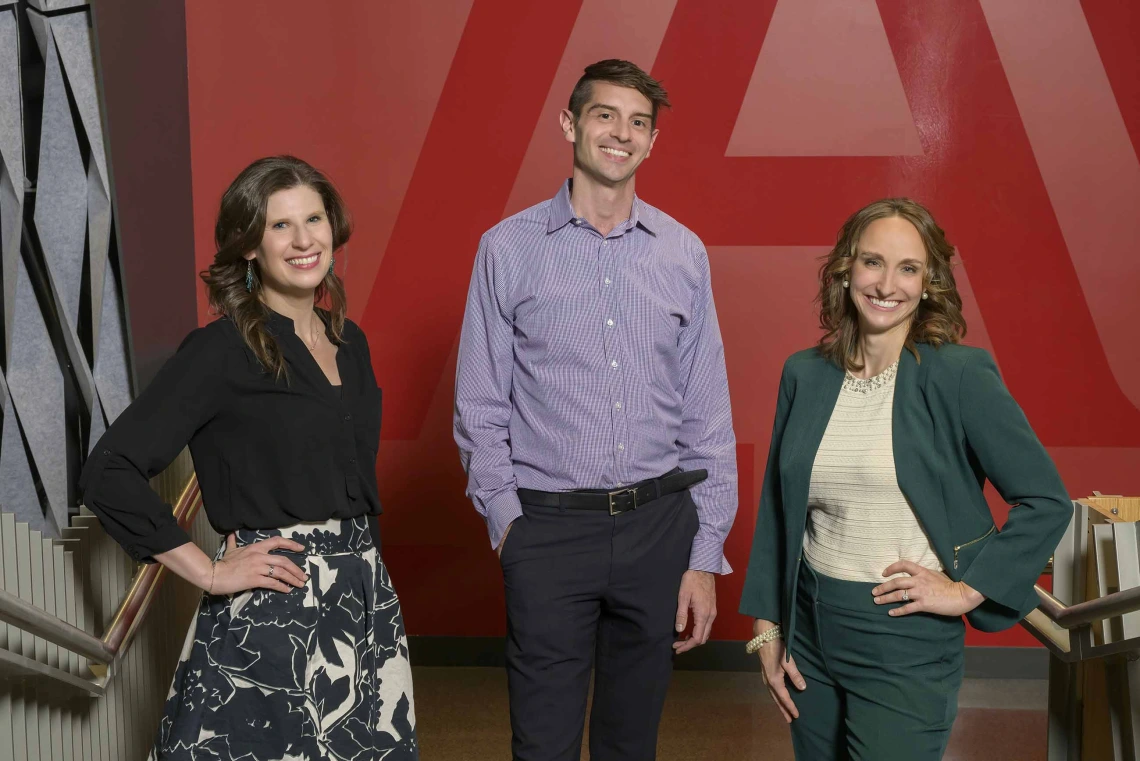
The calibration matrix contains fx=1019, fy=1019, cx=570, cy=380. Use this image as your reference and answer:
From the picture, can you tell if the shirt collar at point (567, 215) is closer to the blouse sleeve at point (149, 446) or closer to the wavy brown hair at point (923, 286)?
the wavy brown hair at point (923, 286)

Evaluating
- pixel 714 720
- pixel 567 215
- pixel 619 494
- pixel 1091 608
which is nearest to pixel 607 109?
pixel 567 215

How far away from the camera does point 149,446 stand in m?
1.88

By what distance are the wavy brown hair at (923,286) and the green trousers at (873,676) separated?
1.59ft

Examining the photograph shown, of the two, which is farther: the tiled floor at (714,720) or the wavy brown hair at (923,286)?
the tiled floor at (714,720)

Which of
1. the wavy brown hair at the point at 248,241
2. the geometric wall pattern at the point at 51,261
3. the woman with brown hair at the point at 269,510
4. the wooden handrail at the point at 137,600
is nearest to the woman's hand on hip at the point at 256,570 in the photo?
the woman with brown hair at the point at 269,510

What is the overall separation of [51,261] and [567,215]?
6.07ft

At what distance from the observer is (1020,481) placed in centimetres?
187

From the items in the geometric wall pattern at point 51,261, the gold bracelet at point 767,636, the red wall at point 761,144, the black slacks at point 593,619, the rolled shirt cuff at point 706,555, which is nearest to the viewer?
the gold bracelet at point 767,636

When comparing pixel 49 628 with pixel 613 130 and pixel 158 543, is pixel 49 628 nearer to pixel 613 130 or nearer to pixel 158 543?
pixel 158 543

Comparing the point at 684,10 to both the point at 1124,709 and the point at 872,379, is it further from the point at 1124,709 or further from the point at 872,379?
the point at 1124,709

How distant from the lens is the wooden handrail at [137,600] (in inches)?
96.2

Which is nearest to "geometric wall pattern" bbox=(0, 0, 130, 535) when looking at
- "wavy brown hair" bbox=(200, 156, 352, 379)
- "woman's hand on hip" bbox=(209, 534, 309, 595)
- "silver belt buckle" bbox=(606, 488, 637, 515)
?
"wavy brown hair" bbox=(200, 156, 352, 379)

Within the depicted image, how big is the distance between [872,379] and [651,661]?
0.87 metres

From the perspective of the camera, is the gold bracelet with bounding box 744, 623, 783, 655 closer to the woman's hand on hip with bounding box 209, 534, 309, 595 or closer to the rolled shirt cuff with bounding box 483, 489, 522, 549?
the rolled shirt cuff with bounding box 483, 489, 522, 549
